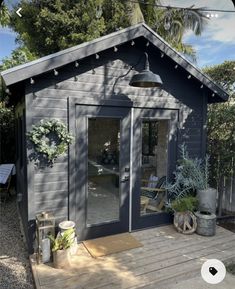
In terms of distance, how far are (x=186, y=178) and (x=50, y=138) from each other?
260cm

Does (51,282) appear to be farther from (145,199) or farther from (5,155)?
(5,155)

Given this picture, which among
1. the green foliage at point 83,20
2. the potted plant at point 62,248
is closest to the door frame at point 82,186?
the potted plant at point 62,248

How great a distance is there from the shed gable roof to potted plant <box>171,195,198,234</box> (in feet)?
7.23

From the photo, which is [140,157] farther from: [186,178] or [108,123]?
[186,178]

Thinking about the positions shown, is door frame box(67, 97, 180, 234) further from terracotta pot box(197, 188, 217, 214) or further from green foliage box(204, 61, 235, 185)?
green foliage box(204, 61, 235, 185)

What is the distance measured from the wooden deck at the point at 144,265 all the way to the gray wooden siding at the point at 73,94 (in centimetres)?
89

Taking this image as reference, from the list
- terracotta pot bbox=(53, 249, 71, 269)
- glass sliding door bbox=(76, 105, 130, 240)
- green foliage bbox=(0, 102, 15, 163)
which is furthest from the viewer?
green foliage bbox=(0, 102, 15, 163)

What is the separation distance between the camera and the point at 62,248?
343cm

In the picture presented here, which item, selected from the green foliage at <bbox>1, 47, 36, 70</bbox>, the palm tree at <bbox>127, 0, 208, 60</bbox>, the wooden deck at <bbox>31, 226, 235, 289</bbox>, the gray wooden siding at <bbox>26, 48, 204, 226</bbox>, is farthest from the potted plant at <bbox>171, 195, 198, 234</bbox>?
the palm tree at <bbox>127, 0, 208, 60</bbox>

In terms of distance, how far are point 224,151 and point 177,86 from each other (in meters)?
1.77

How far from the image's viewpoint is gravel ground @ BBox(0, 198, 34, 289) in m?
3.21

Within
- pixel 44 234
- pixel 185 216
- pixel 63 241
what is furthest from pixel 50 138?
pixel 185 216

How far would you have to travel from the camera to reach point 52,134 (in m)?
3.86

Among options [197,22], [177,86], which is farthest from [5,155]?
[197,22]
